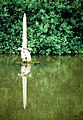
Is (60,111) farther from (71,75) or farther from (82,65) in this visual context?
(82,65)

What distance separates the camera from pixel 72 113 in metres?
6.99

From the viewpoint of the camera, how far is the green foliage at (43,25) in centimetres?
1953

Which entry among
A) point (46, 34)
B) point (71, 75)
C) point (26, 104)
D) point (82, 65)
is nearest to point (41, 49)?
point (46, 34)

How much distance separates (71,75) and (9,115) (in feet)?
17.2

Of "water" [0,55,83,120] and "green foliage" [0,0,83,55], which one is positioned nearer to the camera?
"water" [0,55,83,120]

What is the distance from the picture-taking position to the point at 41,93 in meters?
8.88

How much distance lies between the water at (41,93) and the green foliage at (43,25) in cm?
604

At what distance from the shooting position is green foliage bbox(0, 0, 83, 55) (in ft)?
64.1

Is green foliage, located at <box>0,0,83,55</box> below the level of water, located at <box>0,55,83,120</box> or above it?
above

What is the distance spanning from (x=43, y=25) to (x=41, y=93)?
11.6m

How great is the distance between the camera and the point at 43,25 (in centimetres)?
2012

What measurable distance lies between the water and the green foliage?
238 inches

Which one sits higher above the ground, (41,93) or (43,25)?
(43,25)

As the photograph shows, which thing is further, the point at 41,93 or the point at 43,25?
the point at 43,25
